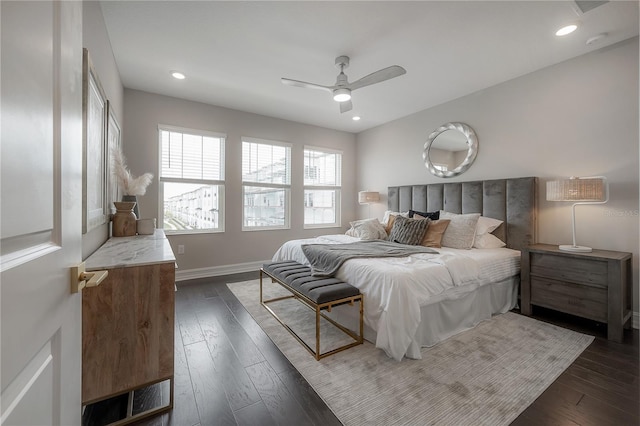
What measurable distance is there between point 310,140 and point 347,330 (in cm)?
386

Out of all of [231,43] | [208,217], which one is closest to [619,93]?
[231,43]

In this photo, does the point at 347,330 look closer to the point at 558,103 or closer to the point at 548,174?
the point at 548,174

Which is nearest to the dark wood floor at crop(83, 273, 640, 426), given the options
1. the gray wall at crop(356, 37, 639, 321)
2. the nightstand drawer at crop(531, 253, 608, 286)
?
the nightstand drawer at crop(531, 253, 608, 286)

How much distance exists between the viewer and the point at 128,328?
1.45 m

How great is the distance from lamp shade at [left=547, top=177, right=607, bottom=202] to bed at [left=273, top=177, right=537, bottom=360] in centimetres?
49

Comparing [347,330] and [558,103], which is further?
[558,103]

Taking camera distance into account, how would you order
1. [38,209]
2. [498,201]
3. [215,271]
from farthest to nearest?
[215,271] → [498,201] → [38,209]

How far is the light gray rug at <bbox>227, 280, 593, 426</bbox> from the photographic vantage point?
152 cm

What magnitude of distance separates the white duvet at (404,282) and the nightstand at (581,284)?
38 centimetres

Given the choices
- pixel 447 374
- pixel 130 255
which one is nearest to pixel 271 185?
pixel 130 255

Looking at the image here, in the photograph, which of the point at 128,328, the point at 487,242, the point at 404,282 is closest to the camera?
the point at 128,328

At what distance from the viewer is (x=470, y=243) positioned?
10.5 ft

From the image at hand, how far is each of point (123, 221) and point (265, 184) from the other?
2582 mm

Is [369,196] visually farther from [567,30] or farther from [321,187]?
[567,30]
